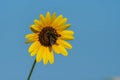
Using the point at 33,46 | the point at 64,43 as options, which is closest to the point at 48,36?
the point at 64,43

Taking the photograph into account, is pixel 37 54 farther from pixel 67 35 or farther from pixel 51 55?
pixel 67 35

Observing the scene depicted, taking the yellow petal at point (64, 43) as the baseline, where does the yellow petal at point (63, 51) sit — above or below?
below

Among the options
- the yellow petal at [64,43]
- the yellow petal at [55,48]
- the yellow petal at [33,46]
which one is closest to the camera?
the yellow petal at [33,46]

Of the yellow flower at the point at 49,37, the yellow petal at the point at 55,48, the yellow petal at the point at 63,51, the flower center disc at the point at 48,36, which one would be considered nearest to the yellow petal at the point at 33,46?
the yellow flower at the point at 49,37

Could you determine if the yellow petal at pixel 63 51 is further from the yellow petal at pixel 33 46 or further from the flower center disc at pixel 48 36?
the yellow petal at pixel 33 46

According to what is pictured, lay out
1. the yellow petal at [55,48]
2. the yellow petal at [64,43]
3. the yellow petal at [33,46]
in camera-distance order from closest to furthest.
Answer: the yellow petal at [33,46] < the yellow petal at [55,48] < the yellow petal at [64,43]

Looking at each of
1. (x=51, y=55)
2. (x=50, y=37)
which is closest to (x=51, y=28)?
(x=50, y=37)

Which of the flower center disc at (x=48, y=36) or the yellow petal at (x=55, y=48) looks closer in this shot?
the yellow petal at (x=55, y=48)

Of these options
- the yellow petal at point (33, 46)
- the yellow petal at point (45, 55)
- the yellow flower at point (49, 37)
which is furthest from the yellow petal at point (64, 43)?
the yellow petal at point (33, 46)
